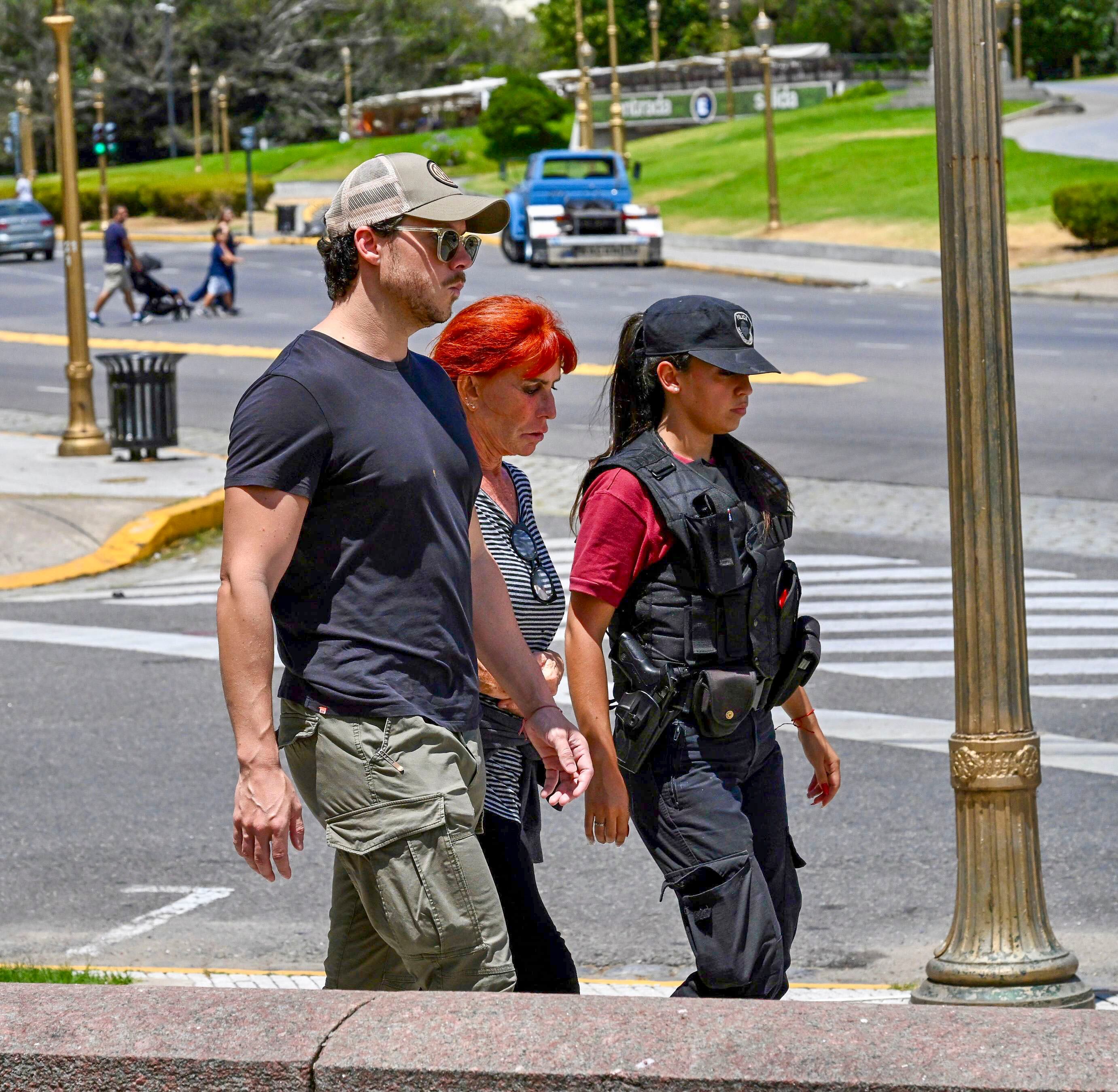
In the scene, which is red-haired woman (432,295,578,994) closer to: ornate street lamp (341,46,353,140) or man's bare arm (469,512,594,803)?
man's bare arm (469,512,594,803)

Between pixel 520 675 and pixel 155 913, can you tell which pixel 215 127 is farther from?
pixel 520 675

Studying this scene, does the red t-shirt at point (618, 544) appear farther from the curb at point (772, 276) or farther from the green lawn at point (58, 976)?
the curb at point (772, 276)

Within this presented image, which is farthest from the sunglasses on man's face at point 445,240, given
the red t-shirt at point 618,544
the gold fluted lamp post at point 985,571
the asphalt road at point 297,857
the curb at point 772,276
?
the curb at point 772,276

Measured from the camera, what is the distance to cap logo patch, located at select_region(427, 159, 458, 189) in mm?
3625

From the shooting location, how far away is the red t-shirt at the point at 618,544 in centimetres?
411

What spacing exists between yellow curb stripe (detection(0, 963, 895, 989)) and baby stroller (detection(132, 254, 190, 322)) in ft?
85.6

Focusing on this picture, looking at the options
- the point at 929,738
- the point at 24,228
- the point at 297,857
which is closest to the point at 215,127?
the point at 24,228

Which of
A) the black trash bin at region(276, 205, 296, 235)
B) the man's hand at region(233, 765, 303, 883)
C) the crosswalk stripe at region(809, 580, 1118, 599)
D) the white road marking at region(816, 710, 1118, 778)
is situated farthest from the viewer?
the black trash bin at region(276, 205, 296, 235)

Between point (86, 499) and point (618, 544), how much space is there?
11.5 meters

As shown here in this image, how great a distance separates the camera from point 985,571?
449cm

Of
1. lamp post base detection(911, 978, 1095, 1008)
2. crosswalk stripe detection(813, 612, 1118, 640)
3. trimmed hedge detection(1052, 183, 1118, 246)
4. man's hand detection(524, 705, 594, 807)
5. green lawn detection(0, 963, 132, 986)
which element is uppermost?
trimmed hedge detection(1052, 183, 1118, 246)

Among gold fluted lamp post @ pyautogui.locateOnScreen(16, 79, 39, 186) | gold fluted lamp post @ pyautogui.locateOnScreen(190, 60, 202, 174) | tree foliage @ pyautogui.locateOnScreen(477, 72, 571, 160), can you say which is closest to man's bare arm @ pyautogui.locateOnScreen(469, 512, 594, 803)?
gold fluted lamp post @ pyautogui.locateOnScreen(16, 79, 39, 186)

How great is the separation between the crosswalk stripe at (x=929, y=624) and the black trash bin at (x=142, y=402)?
8018 millimetres

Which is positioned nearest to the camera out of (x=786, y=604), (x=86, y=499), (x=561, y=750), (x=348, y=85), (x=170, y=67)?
(x=561, y=750)
